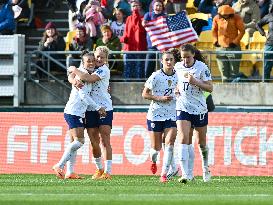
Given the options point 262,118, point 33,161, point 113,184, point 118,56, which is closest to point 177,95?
point 113,184

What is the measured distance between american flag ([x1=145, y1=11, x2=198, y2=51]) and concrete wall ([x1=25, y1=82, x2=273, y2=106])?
1.03 metres

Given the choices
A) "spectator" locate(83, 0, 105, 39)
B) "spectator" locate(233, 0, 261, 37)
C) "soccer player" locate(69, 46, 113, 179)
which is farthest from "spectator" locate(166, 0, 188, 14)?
"soccer player" locate(69, 46, 113, 179)

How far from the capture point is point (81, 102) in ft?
70.9

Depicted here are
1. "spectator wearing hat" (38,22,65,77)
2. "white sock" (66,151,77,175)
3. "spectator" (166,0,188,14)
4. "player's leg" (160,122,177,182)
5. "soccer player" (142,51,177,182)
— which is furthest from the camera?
"spectator" (166,0,188,14)

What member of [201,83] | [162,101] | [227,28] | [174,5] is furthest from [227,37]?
[201,83]

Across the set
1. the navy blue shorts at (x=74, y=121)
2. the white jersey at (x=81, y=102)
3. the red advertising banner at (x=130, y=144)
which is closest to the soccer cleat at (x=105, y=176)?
the navy blue shorts at (x=74, y=121)

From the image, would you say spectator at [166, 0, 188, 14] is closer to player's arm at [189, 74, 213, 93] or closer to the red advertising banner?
the red advertising banner

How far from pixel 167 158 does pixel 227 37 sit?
6.72 meters

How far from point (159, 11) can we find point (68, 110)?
6.06 meters

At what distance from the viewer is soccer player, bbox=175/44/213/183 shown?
1995cm

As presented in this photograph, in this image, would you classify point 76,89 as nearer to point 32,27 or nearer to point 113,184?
point 113,184

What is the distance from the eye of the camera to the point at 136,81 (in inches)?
1080

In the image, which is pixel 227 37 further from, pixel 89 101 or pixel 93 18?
pixel 89 101

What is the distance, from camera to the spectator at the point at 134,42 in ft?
89.7
